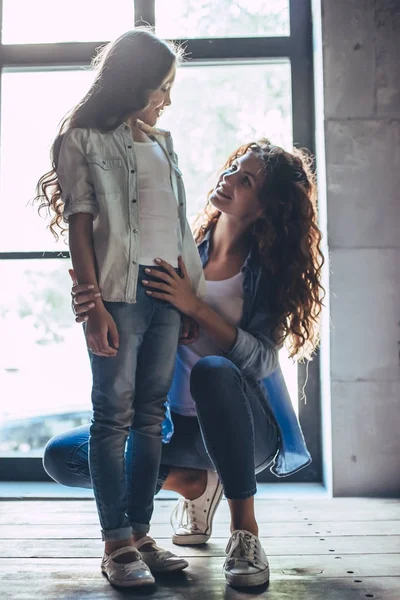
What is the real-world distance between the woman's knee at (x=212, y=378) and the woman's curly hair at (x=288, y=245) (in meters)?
0.25

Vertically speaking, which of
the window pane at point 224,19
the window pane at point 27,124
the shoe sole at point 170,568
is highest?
the window pane at point 224,19

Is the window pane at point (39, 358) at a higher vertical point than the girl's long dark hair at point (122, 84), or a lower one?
lower

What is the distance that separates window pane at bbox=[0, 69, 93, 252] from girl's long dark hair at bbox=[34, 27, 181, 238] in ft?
4.19

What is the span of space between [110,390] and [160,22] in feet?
6.37

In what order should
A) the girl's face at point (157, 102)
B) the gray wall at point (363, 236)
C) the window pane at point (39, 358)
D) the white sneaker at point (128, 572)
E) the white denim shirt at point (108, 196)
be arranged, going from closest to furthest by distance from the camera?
the white sneaker at point (128, 572), the white denim shirt at point (108, 196), the girl's face at point (157, 102), the gray wall at point (363, 236), the window pane at point (39, 358)

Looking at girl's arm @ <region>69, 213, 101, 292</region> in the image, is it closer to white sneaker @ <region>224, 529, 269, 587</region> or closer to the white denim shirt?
the white denim shirt

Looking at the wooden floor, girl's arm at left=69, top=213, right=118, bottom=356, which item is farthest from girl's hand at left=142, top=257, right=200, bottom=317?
the wooden floor

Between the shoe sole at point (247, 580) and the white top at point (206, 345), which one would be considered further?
the white top at point (206, 345)

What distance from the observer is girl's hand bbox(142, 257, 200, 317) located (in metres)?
1.52

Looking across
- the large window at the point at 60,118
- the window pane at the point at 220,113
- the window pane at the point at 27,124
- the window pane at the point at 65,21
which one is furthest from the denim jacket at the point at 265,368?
the window pane at the point at 65,21

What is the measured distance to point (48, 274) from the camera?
273 cm

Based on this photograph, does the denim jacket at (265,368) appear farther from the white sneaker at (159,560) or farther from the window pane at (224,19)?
the window pane at (224,19)

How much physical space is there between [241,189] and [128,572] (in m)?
1.07

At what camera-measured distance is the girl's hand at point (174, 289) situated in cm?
152
